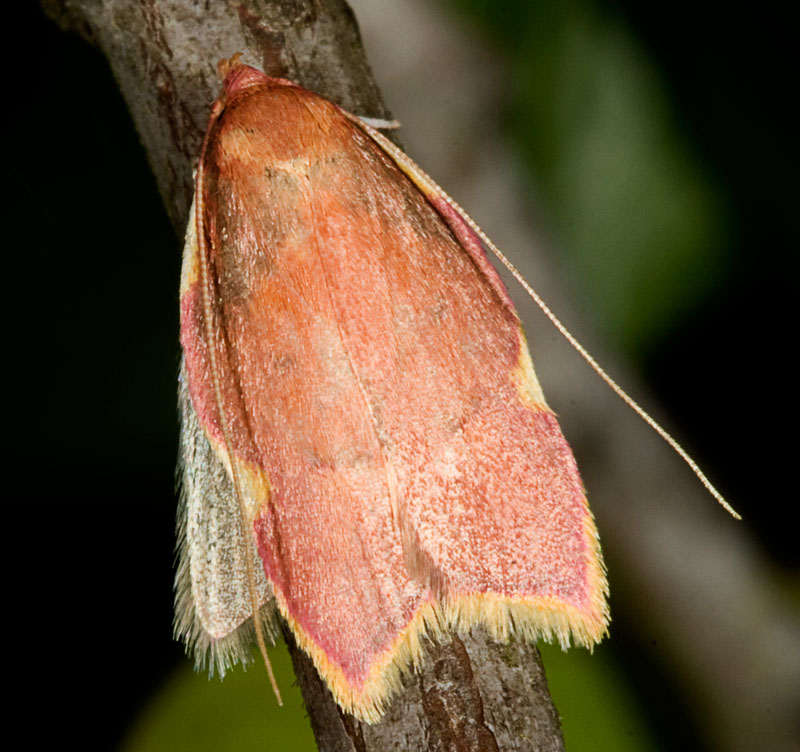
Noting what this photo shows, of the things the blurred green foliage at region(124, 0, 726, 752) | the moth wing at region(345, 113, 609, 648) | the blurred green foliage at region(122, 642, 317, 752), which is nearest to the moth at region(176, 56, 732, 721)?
the moth wing at region(345, 113, 609, 648)

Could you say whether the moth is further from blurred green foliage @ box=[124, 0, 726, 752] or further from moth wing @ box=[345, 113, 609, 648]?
blurred green foliage @ box=[124, 0, 726, 752]

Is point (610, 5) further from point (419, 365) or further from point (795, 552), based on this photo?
point (795, 552)

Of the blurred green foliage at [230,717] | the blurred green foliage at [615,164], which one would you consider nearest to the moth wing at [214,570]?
the blurred green foliage at [230,717]

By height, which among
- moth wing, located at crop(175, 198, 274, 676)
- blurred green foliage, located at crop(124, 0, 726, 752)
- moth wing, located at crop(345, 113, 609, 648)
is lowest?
moth wing, located at crop(175, 198, 274, 676)

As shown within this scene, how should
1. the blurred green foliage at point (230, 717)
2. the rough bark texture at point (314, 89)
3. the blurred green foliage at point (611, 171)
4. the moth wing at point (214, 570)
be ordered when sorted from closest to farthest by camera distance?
the rough bark texture at point (314, 89)
the moth wing at point (214, 570)
the blurred green foliage at point (230, 717)
the blurred green foliage at point (611, 171)

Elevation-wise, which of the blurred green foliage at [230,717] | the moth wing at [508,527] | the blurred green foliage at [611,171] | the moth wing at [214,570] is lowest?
the blurred green foliage at [230,717]

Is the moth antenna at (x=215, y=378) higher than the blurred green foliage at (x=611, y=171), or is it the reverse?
the blurred green foliage at (x=611, y=171)

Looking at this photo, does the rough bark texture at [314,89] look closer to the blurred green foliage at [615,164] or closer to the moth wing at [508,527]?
the moth wing at [508,527]

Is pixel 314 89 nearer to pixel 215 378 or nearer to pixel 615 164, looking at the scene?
pixel 215 378
